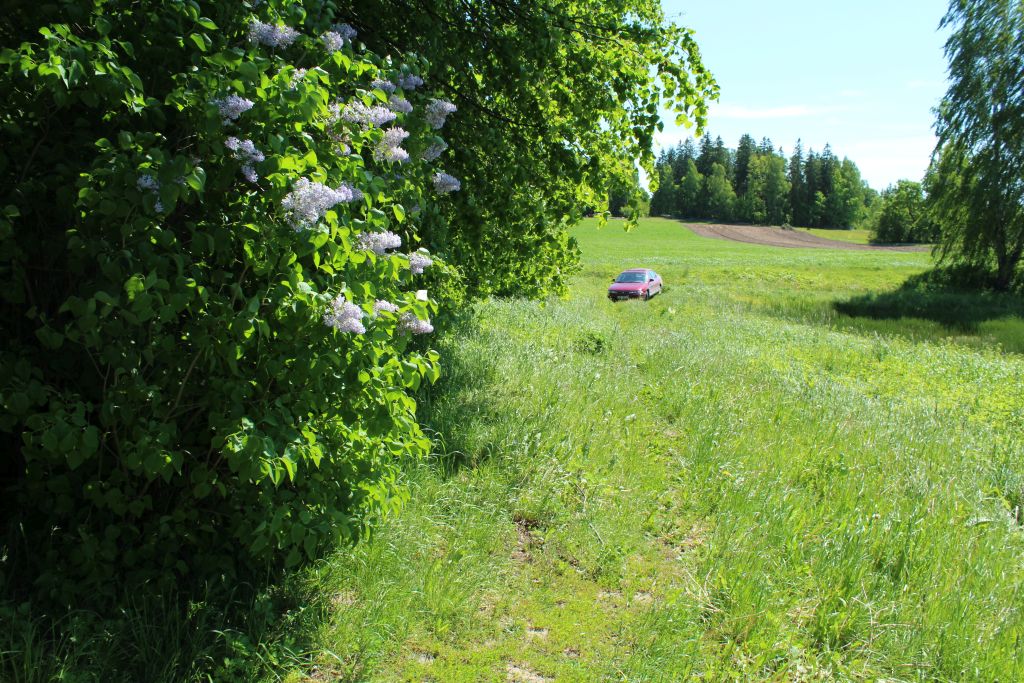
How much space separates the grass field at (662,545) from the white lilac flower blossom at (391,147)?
217 cm

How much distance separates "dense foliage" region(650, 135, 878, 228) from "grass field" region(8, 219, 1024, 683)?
108777 mm

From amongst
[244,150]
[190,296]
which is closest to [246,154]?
[244,150]

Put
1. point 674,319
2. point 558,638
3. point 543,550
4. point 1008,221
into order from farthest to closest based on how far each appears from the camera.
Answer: point 1008,221 < point 674,319 < point 543,550 < point 558,638

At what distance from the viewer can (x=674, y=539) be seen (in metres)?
5.09

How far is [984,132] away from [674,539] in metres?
30.8

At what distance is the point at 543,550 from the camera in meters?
4.61

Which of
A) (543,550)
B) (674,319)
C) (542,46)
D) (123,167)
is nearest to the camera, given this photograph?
(123,167)

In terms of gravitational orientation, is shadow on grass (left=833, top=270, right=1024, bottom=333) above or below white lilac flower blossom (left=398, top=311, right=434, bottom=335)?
below

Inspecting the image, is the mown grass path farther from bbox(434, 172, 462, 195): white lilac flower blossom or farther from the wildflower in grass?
the wildflower in grass

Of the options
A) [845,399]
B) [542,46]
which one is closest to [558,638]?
[542,46]

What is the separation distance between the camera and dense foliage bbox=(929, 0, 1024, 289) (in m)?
25.6

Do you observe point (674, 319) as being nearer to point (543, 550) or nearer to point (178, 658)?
point (543, 550)

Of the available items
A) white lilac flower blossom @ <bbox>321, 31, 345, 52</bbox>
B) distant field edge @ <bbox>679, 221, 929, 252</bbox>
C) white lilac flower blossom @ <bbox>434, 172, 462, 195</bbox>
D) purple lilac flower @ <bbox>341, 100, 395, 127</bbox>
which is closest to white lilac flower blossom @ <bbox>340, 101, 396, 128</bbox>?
purple lilac flower @ <bbox>341, 100, 395, 127</bbox>

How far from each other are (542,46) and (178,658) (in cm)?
573
